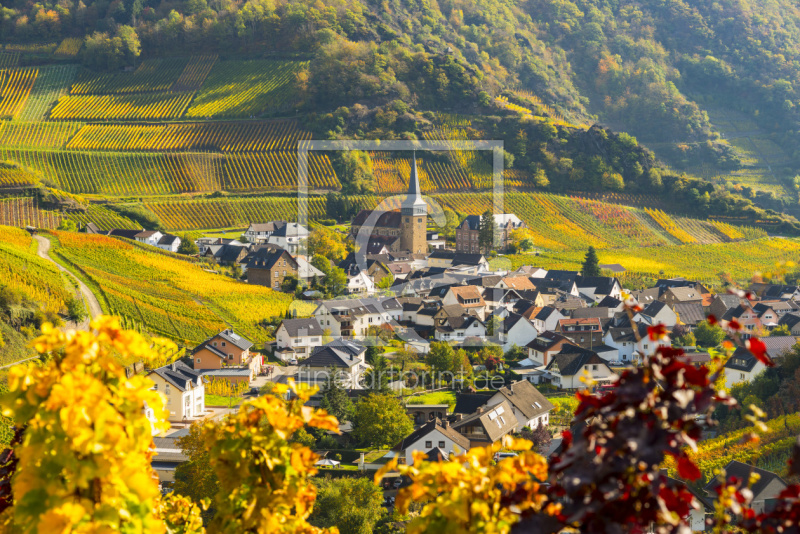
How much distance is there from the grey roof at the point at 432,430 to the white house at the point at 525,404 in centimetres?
224

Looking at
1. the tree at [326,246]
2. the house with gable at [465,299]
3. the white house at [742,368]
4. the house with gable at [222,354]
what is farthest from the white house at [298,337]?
the tree at [326,246]

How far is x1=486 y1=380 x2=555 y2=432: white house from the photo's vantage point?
2134 cm

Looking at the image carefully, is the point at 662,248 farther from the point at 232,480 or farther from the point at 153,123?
the point at 232,480

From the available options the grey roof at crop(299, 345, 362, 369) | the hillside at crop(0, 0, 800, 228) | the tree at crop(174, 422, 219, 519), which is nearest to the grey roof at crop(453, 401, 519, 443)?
the grey roof at crop(299, 345, 362, 369)

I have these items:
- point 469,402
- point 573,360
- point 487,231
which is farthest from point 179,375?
point 487,231

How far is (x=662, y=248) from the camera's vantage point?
169 feet

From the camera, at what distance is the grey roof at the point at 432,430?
1869 centimetres

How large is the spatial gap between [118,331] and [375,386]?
2001 centimetres

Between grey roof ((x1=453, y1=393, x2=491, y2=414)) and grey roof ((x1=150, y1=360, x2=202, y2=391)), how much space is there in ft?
23.4

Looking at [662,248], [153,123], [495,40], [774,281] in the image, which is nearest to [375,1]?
[495,40]

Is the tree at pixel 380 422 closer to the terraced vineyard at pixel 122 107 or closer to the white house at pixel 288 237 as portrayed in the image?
the white house at pixel 288 237

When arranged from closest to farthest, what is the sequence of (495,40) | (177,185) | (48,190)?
1. (48,190)
2. (177,185)
3. (495,40)

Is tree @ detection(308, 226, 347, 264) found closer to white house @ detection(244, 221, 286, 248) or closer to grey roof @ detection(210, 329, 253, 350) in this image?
white house @ detection(244, 221, 286, 248)

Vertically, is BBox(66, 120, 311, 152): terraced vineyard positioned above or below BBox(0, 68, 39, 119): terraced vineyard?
below
